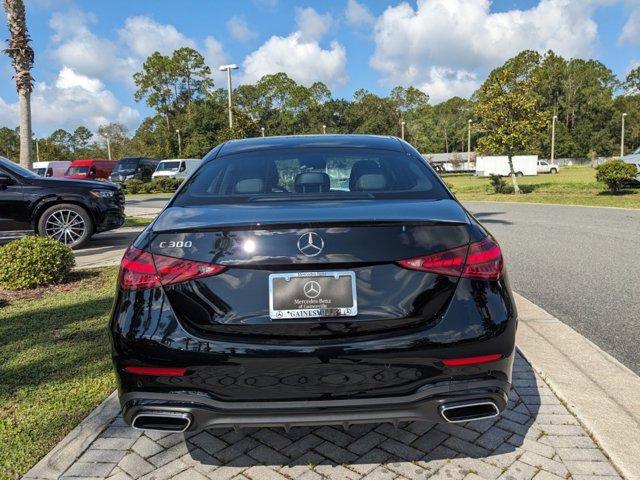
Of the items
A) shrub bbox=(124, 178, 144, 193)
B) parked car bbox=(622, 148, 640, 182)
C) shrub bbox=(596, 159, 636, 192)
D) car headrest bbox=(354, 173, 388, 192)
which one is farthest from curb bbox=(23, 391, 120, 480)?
shrub bbox=(124, 178, 144, 193)

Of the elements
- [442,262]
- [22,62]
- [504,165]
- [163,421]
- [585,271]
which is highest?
[22,62]

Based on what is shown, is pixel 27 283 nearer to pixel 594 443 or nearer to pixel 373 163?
pixel 373 163

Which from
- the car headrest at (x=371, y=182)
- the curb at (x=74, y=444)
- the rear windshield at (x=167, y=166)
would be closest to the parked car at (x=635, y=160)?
the car headrest at (x=371, y=182)

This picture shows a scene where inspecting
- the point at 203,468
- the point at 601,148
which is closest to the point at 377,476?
the point at 203,468

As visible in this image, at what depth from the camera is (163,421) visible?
2238mm

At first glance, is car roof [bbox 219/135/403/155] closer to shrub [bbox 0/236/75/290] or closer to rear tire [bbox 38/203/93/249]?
shrub [bbox 0/236/75/290]

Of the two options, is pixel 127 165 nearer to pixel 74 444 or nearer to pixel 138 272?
pixel 74 444

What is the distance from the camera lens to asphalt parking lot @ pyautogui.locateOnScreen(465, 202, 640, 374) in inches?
184

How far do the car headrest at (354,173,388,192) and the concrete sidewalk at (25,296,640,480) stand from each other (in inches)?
51.5

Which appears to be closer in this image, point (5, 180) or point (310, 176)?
point (310, 176)

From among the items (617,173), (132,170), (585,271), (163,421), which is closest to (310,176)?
(163,421)

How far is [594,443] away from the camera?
8.73 ft

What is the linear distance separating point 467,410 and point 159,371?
4.22 ft

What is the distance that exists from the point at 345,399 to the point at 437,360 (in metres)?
0.40
